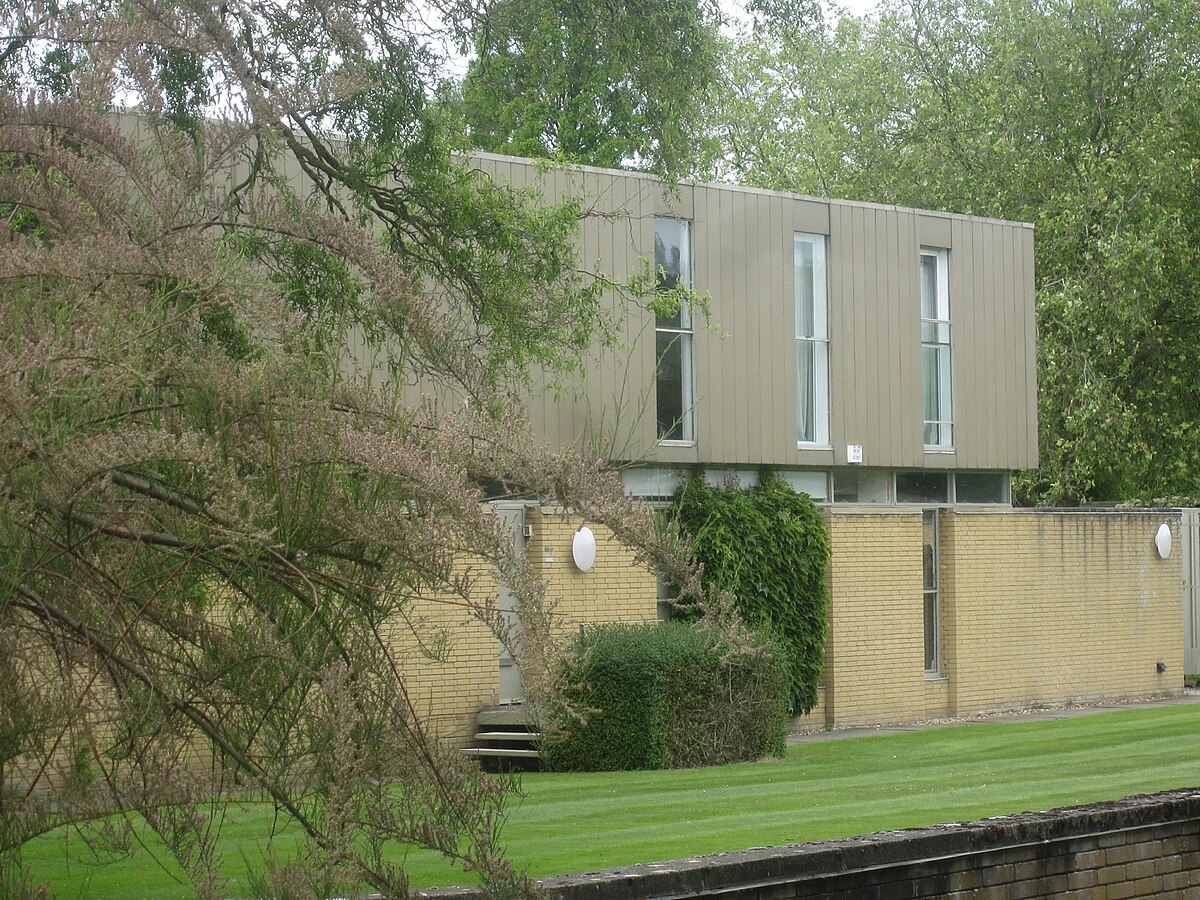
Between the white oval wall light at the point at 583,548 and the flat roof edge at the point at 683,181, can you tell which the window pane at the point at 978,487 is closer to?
the flat roof edge at the point at 683,181

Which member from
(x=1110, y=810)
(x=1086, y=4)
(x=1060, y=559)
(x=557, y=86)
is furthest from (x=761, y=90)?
(x=1110, y=810)

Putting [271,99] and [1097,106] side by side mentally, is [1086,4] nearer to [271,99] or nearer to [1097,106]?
[1097,106]

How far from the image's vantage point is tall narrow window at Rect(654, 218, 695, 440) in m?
20.9

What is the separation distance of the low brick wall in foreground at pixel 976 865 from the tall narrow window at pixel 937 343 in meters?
14.3

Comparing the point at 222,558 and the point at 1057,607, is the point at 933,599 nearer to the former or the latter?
the point at 1057,607

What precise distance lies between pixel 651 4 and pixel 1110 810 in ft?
Result: 23.1

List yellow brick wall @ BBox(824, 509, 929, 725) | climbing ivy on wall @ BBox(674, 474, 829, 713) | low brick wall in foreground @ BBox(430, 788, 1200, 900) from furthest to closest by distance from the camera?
yellow brick wall @ BBox(824, 509, 929, 725) < climbing ivy on wall @ BBox(674, 474, 829, 713) < low brick wall in foreground @ BBox(430, 788, 1200, 900)

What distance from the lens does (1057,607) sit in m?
24.8

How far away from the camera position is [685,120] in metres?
13.9

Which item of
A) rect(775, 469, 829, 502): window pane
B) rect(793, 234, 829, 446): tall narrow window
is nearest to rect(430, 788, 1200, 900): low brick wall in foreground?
rect(775, 469, 829, 502): window pane

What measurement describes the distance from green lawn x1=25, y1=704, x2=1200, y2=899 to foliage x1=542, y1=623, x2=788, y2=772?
467 mm

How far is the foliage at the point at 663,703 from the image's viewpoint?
16.2 metres

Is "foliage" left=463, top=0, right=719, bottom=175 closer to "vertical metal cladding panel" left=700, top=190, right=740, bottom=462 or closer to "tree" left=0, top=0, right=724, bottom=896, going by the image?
"vertical metal cladding panel" left=700, top=190, right=740, bottom=462

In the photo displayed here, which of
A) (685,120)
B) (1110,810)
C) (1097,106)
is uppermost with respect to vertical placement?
(1097,106)
